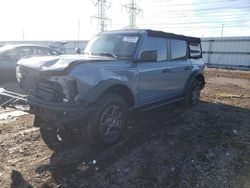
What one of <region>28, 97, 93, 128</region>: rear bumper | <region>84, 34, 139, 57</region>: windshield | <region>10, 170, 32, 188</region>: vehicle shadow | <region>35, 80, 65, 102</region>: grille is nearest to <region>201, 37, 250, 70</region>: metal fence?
<region>84, 34, 139, 57</region>: windshield

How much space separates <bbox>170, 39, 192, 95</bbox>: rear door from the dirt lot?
3.09 feet

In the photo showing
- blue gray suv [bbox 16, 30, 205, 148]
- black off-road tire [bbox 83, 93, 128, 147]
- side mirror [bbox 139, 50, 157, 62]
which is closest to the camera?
blue gray suv [bbox 16, 30, 205, 148]

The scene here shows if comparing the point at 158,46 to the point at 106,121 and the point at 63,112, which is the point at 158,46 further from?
the point at 63,112

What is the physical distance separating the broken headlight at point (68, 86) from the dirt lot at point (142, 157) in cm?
100

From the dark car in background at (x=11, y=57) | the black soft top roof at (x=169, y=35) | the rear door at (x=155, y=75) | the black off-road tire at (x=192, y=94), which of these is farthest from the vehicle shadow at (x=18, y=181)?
the dark car in background at (x=11, y=57)

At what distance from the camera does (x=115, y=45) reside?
17.3 feet

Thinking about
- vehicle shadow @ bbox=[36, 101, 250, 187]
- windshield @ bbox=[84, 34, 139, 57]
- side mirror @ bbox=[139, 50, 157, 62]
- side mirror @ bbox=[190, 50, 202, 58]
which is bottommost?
vehicle shadow @ bbox=[36, 101, 250, 187]

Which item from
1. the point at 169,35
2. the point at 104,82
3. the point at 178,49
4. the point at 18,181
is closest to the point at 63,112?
the point at 104,82

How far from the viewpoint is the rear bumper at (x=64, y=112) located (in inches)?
149

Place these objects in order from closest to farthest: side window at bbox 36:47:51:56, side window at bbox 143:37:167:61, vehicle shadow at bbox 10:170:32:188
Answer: vehicle shadow at bbox 10:170:32:188 → side window at bbox 143:37:167:61 → side window at bbox 36:47:51:56

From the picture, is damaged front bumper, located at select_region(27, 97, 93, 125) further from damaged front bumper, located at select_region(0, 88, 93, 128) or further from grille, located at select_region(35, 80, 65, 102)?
grille, located at select_region(35, 80, 65, 102)

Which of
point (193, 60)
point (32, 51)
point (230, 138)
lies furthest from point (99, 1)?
point (230, 138)

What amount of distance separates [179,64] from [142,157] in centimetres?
296

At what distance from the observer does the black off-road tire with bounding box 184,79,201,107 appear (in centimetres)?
723
